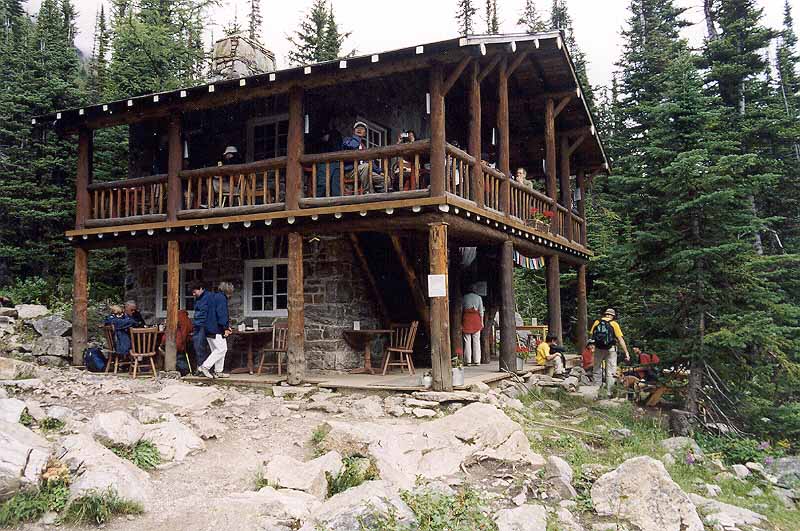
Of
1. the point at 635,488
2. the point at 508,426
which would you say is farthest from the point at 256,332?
the point at 635,488

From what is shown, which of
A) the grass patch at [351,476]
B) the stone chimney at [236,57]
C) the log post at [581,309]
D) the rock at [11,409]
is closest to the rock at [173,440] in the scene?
the rock at [11,409]

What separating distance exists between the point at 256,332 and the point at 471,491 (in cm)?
628

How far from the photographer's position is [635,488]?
19.2ft

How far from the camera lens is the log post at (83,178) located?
12.3 meters

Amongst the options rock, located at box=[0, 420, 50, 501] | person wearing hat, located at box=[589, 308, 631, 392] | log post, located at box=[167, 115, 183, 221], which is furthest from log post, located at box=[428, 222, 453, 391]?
log post, located at box=[167, 115, 183, 221]

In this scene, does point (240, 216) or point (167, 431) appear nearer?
point (167, 431)

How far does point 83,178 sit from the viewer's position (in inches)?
488

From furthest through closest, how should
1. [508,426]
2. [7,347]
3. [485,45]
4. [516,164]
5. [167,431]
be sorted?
[516,164], [7,347], [485,45], [508,426], [167,431]

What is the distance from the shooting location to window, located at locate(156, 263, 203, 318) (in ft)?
43.6

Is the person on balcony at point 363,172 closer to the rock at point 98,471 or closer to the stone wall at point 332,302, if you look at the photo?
the stone wall at point 332,302

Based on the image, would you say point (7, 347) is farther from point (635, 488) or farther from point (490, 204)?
point (635, 488)

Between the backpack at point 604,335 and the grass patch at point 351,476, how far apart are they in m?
6.77

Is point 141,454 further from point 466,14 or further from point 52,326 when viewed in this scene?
point 466,14

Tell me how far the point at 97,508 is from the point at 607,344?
9268 millimetres
